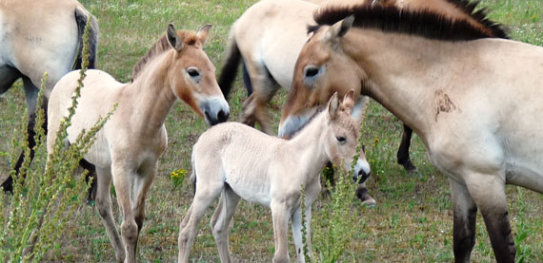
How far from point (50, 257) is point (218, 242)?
124 cm

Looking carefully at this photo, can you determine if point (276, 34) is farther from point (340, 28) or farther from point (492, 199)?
point (492, 199)

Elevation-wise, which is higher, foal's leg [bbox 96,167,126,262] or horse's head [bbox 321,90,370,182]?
horse's head [bbox 321,90,370,182]

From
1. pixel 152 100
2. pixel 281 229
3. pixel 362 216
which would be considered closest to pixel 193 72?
pixel 152 100

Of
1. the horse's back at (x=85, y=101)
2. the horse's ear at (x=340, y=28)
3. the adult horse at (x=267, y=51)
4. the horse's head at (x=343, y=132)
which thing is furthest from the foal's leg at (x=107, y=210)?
the adult horse at (x=267, y=51)

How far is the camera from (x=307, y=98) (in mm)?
5316

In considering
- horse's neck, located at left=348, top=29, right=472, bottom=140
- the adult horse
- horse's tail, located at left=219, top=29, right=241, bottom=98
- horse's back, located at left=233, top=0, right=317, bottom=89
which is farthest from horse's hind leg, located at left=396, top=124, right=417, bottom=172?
horse's neck, located at left=348, top=29, right=472, bottom=140

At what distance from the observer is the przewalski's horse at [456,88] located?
4.68 m

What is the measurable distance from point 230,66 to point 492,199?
3.82 metres

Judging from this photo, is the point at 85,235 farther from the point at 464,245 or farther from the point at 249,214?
the point at 464,245

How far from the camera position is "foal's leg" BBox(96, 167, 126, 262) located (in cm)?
579

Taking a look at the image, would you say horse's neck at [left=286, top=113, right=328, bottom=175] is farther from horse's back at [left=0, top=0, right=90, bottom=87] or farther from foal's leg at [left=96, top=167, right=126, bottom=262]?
horse's back at [left=0, top=0, right=90, bottom=87]

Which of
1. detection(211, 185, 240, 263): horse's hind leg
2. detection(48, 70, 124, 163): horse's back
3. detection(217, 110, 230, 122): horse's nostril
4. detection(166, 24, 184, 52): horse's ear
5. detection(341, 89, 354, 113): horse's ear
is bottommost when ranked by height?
detection(211, 185, 240, 263): horse's hind leg

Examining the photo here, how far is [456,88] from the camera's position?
4.82 m

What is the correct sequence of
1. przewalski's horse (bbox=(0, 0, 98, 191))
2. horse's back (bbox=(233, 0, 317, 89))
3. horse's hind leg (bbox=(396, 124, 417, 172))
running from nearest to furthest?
przewalski's horse (bbox=(0, 0, 98, 191)), horse's back (bbox=(233, 0, 317, 89)), horse's hind leg (bbox=(396, 124, 417, 172))
